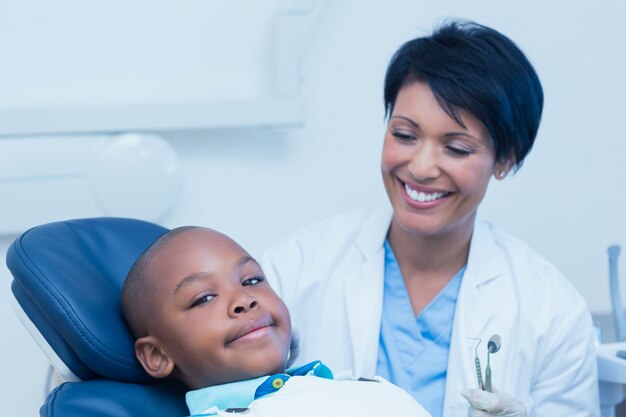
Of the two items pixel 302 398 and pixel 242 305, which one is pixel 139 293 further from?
pixel 302 398

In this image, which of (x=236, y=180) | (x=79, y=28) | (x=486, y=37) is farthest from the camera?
(x=236, y=180)

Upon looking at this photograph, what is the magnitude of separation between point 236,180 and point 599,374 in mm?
853

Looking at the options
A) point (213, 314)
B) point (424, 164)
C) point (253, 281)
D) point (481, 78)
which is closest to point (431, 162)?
point (424, 164)

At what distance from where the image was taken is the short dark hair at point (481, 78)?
1.56 meters

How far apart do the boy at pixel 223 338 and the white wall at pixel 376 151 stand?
1.96 feet

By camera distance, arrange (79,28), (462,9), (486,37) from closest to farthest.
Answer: (486,37)
(79,28)
(462,9)

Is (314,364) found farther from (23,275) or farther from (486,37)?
(486,37)

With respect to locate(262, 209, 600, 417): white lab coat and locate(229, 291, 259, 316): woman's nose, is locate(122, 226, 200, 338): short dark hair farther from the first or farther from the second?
locate(262, 209, 600, 417): white lab coat

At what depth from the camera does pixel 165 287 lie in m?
1.33

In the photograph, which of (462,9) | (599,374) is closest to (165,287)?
(599,374)

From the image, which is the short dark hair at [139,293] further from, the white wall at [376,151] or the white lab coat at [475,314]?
the white wall at [376,151]

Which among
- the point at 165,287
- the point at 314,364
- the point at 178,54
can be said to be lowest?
the point at 314,364

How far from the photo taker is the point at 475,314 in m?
1.62

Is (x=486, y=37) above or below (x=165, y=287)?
above
